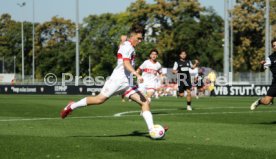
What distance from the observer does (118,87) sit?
39.6 ft

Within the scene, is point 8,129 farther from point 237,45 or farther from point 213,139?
point 237,45

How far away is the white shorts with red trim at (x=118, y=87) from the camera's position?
12055 mm

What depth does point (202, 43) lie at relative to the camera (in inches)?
3469

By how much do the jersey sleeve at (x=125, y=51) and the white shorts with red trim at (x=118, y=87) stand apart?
1.42ft

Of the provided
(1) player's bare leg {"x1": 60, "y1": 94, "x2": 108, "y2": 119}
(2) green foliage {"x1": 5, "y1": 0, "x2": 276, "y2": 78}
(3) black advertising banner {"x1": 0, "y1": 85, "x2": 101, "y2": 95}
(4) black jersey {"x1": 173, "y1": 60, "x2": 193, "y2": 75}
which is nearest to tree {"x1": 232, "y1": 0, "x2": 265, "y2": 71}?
(2) green foliage {"x1": 5, "y1": 0, "x2": 276, "y2": 78}

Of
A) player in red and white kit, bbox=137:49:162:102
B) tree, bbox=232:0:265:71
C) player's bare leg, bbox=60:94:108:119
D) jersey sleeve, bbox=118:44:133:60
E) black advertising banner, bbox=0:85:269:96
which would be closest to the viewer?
jersey sleeve, bbox=118:44:133:60

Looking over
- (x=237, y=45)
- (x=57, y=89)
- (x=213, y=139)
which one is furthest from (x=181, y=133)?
(x=237, y=45)

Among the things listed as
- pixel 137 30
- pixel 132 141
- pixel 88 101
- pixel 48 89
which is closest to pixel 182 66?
pixel 88 101

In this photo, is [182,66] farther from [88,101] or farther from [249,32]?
[249,32]

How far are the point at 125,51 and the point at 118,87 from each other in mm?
701

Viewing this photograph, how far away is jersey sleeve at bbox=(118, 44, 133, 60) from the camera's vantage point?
11961 mm

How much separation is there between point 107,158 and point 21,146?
1.95 m

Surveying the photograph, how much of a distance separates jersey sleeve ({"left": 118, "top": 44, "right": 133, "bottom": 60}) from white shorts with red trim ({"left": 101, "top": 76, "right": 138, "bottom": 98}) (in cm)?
43

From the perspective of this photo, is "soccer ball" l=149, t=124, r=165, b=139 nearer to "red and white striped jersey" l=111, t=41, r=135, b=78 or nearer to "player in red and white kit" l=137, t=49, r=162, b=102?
"red and white striped jersey" l=111, t=41, r=135, b=78
